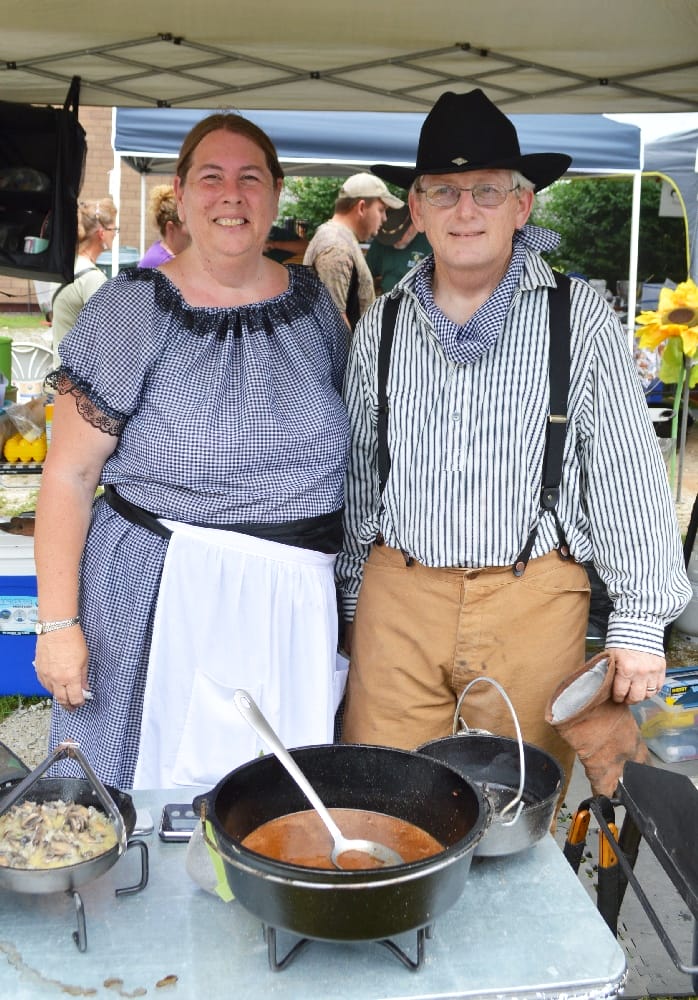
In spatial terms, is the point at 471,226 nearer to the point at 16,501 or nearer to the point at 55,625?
the point at 55,625

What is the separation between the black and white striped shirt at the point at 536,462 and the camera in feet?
6.97

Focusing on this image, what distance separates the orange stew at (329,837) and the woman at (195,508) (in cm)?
81

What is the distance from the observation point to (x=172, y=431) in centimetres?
219

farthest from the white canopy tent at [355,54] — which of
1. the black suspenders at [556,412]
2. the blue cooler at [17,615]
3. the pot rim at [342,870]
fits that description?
the pot rim at [342,870]

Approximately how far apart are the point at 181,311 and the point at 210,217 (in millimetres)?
220

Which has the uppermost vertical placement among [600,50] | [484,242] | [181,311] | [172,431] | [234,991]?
[600,50]

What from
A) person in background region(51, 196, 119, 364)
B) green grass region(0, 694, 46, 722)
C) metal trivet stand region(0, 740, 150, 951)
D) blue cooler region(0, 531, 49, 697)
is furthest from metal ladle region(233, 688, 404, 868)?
person in background region(51, 196, 119, 364)

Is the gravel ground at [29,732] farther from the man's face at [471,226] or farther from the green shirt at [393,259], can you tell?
the green shirt at [393,259]

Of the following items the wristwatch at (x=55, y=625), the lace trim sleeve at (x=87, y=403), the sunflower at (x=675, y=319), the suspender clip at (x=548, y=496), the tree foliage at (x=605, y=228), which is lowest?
the wristwatch at (x=55, y=625)

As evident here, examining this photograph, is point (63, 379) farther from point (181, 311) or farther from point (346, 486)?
point (346, 486)

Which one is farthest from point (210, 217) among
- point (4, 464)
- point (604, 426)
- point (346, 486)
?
point (4, 464)

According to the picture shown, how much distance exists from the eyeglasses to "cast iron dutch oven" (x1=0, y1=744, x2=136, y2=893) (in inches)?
52.3

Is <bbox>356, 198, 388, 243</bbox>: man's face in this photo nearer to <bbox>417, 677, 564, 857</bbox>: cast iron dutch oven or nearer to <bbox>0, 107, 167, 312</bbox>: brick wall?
<bbox>417, 677, 564, 857</bbox>: cast iron dutch oven

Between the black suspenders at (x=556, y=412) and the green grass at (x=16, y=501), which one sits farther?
the green grass at (x=16, y=501)
